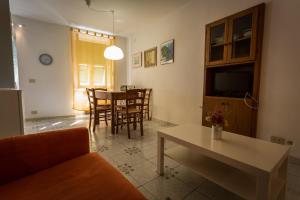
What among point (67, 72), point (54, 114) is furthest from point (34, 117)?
point (67, 72)

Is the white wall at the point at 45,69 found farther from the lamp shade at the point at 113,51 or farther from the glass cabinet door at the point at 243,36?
the glass cabinet door at the point at 243,36

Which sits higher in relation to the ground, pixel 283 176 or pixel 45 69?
pixel 45 69

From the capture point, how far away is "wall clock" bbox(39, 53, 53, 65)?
3887 millimetres

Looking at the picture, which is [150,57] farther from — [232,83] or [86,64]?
[232,83]

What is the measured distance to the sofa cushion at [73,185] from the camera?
790 mm

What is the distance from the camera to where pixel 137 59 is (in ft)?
15.3

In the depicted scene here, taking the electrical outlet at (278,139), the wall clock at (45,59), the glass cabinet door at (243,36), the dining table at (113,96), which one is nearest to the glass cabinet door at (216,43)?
the glass cabinet door at (243,36)

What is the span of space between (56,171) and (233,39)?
2565 millimetres

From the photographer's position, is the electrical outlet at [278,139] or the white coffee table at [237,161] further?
the electrical outlet at [278,139]

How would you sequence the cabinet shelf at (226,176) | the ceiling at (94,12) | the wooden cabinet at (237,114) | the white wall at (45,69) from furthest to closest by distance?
the white wall at (45,69), the ceiling at (94,12), the wooden cabinet at (237,114), the cabinet shelf at (226,176)

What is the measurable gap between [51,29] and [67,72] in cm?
113

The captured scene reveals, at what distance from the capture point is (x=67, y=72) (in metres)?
4.24

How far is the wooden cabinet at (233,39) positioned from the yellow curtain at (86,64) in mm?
3292

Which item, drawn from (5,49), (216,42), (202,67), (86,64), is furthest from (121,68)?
(5,49)
